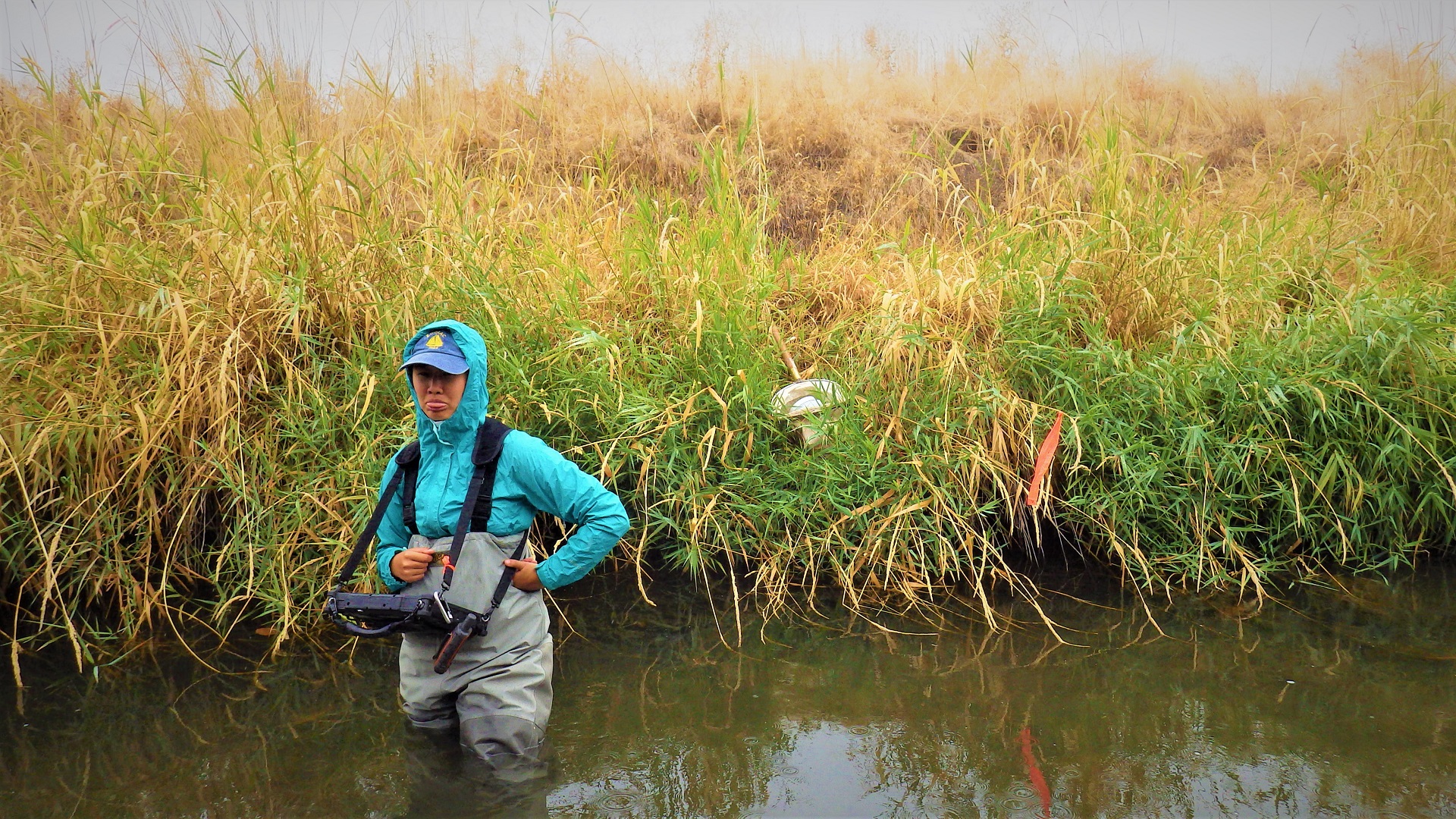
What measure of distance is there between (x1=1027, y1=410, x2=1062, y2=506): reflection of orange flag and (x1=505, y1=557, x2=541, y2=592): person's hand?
218cm

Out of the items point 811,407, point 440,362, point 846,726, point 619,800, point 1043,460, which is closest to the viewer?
point 440,362

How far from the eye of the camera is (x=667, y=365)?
13.7ft

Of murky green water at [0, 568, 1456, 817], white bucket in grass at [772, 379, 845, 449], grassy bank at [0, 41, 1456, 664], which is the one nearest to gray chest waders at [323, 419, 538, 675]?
murky green water at [0, 568, 1456, 817]

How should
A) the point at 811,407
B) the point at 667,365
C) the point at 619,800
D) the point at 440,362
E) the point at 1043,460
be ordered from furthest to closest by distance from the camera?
1. the point at 667,365
2. the point at 811,407
3. the point at 1043,460
4. the point at 619,800
5. the point at 440,362

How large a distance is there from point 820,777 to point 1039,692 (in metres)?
0.86

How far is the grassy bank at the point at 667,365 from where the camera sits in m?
3.56

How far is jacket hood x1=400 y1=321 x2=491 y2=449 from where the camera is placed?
2322 mm

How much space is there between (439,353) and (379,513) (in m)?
0.46

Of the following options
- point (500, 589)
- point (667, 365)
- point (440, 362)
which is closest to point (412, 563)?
point (500, 589)

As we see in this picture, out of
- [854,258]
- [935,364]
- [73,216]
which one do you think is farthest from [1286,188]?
[73,216]

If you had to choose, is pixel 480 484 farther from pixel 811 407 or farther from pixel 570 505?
pixel 811 407

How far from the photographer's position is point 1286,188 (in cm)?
569

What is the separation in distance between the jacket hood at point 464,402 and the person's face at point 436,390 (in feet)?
0.06

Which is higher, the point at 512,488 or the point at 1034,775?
the point at 512,488
